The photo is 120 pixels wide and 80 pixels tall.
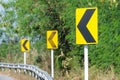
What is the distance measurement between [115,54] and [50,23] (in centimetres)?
961

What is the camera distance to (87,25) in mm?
11000

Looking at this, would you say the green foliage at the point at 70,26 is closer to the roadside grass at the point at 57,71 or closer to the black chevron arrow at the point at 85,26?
the roadside grass at the point at 57,71

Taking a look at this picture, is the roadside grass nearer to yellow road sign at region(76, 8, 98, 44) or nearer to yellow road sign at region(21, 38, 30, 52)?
yellow road sign at region(21, 38, 30, 52)

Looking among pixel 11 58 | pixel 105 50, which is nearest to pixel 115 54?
pixel 105 50

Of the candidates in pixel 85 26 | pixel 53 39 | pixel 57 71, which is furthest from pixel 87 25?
pixel 57 71

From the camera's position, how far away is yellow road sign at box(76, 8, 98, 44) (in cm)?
1098

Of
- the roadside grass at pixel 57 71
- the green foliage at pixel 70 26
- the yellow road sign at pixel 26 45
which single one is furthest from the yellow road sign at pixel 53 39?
the yellow road sign at pixel 26 45

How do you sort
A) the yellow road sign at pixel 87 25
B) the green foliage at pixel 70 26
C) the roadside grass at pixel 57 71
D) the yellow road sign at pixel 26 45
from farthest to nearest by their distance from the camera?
1. the yellow road sign at pixel 26 45
2. the green foliage at pixel 70 26
3. the roadside grass at pixel 57 71
4. the yellow road sign at pixel 87 25

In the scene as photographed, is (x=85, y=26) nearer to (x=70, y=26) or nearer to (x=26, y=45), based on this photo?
(x=70, y=26)

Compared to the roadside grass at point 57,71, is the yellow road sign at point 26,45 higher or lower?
higher

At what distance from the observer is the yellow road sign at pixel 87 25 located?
10977 millimetres

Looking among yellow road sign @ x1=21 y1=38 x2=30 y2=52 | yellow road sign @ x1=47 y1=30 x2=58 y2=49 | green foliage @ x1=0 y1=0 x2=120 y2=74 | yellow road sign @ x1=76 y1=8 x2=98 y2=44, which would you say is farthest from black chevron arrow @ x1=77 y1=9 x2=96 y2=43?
yellow road sign @ x1=21 y1=38 x2=30 y2=52

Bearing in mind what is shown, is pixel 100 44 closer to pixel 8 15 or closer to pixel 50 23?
pixel 50 23

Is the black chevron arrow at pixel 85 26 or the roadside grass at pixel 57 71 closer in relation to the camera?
the black chevron arrow at pixel 85 26
